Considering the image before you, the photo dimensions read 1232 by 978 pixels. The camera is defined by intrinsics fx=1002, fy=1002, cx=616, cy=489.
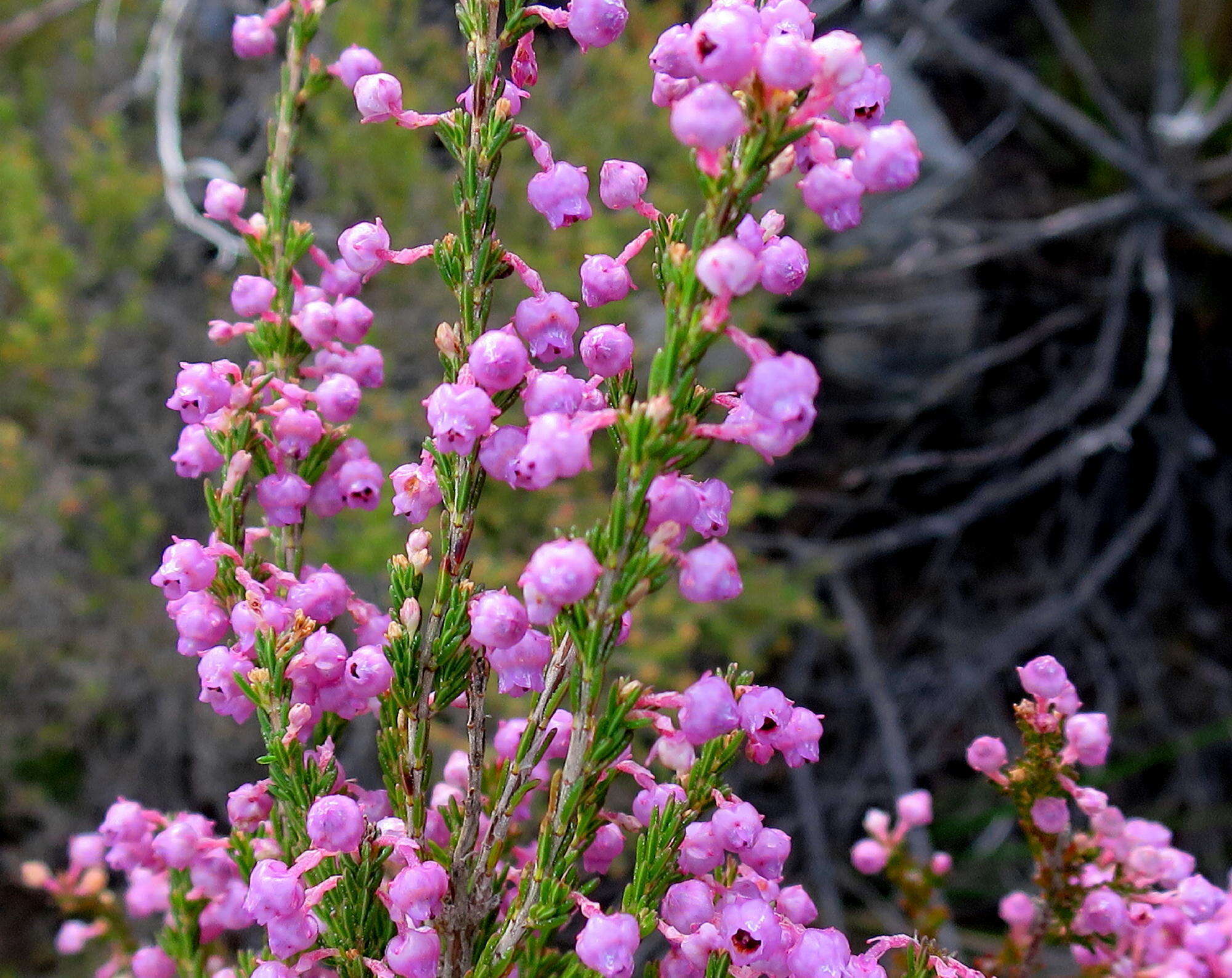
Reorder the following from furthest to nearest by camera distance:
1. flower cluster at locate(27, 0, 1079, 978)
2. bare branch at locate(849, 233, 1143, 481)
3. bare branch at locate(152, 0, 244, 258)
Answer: bare branch at locate(849, 233, 1143, 481), bare branch at locate(152, 0, 244, 258), flower cluster at locate(27, 0, 1079, 978)

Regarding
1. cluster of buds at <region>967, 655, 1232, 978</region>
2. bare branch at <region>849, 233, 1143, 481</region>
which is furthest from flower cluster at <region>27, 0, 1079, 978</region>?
bare branch at <region>849, 233, 1143, 481</region>

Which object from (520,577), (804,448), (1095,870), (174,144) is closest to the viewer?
(520,577)

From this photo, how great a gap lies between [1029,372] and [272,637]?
3181 mm

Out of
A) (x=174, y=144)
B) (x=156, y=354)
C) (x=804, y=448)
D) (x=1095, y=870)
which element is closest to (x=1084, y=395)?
(x=804, y=448)

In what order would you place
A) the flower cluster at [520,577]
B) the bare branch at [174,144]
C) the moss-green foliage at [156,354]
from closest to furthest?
the flower cluster at [520,577], the bare branch at [174,144], the moss-green foliage at [156,354]

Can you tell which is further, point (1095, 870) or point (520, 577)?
point (1095, 870)

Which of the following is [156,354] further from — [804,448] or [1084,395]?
[1084,395]

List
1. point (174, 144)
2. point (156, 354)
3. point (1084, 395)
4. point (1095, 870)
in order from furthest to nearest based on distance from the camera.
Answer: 1. point (156, 354)
2. point (1084, 395)
3. point (174, 144)
4. point (1095, 870)

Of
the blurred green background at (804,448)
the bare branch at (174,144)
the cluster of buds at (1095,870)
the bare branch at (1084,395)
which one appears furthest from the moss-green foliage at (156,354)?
the cluster of buds at (1095,870)

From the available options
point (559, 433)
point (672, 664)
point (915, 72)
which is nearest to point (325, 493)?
point (559, 433)

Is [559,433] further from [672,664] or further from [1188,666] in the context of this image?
[1188,666]

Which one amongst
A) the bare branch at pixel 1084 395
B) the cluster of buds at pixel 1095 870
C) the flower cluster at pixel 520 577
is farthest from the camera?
the bare branch at pixel 1084 395

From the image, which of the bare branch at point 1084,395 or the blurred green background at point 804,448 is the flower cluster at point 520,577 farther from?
the bare branch at point 1084,395

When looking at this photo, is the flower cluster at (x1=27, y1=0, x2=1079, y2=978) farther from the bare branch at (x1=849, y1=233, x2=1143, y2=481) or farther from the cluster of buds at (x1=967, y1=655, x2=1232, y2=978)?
the bare branch at (x1=849, y1=233, x2=1143, y2=481)
